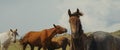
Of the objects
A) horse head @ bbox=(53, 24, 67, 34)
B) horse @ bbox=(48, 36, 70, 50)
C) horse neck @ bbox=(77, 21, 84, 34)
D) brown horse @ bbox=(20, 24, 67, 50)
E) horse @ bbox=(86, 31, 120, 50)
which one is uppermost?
horse neck @ bbox=(77, 21, 84, 34)

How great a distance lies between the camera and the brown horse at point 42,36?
944 inches

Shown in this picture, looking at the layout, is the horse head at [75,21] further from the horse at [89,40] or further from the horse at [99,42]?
the horse at [99,42]

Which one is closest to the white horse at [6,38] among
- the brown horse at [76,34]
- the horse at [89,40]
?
the horse at [89,40]

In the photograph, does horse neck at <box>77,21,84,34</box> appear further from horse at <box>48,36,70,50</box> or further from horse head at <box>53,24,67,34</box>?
horse at <box>48,36,70,50</box>

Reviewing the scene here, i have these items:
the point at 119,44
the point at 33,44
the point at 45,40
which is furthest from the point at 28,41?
the point at 119,44

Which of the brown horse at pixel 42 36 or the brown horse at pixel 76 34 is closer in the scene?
the brown horse at pixel 76 34

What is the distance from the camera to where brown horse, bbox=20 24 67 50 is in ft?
78.6

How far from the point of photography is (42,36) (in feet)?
80.5

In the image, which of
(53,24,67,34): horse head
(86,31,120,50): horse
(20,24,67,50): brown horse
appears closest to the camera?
(86,31,120,50): horse

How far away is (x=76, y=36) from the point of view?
7.57 m

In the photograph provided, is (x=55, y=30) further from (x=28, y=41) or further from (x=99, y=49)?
(x=99, y=49)

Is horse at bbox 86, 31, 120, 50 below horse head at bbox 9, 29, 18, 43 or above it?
above

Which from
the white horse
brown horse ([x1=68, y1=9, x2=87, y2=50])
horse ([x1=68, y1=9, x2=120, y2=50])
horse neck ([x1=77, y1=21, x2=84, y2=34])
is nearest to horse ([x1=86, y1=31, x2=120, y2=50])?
horse ([x1=68, y1=9, x2=120, y2=50])

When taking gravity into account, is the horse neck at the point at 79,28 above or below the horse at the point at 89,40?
above
